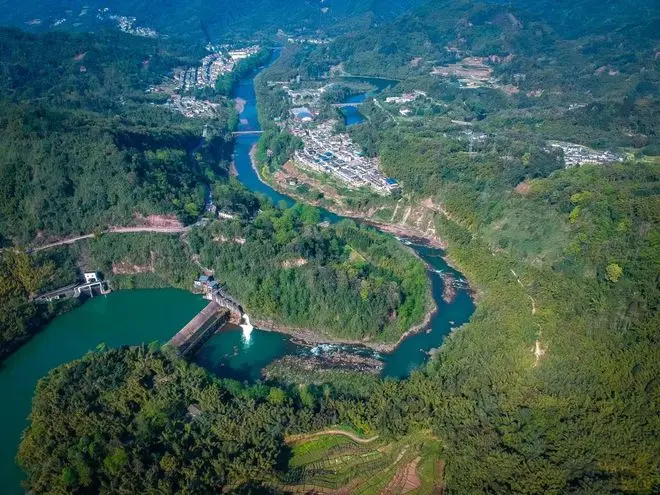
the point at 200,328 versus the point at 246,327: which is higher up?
the point at 200,328

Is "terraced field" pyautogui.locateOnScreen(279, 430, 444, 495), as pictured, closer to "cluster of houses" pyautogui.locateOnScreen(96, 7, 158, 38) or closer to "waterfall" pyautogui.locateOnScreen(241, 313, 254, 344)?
"waterfall" pyautogui.locateOnScreen(241, 313, 254, 344)

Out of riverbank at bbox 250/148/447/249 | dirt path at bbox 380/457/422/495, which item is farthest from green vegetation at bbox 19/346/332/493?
riverbank at bbox 250/148/447/249

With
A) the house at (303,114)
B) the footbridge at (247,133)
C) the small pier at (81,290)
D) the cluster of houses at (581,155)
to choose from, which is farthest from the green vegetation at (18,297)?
the cluster of houses at (581,155)

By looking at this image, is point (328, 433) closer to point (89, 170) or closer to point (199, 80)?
point (89, 170)

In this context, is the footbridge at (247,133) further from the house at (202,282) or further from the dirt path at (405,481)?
the dirt path at (405,481)

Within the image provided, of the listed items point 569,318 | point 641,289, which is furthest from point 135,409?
point 641,289

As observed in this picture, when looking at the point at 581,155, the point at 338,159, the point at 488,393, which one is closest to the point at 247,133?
the point at 338,159
